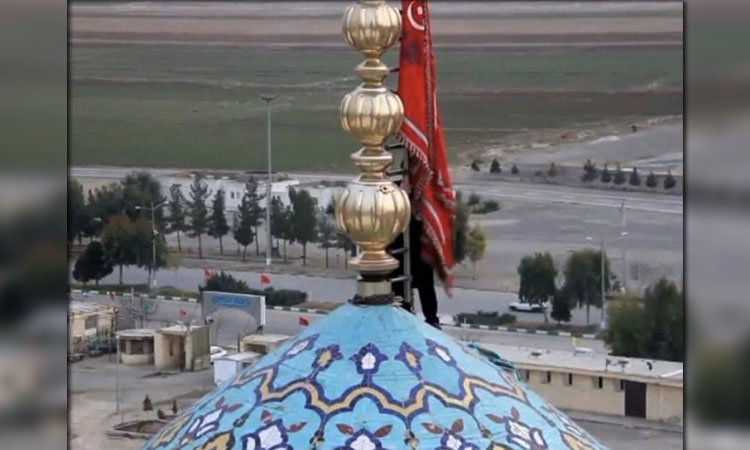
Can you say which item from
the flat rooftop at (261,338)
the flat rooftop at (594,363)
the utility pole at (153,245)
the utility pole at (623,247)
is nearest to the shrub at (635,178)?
the utility pole at (623,247)

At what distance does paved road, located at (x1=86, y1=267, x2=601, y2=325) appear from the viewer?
1249 inches

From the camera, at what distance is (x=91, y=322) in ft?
97.7

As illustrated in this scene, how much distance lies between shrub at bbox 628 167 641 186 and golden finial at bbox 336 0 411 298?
37224 mm

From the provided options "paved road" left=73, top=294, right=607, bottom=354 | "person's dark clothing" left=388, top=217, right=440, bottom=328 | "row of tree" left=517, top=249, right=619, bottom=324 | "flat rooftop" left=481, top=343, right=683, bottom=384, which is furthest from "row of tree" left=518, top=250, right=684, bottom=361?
"person's dark clothing" left=388, top=217, right=440, bottom=328

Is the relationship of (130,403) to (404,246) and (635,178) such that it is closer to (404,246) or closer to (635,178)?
(635,178)

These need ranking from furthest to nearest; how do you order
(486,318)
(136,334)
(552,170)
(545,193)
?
(552,170), (545,193), (486,318), (136,334)

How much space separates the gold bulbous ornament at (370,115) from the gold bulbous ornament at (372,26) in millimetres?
109

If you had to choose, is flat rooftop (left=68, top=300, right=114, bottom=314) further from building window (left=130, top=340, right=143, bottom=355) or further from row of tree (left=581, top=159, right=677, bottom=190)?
row of tree (left=581, top=159, right=677, bottom=190)

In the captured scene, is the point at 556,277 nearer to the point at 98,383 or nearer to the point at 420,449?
the point at 98,383

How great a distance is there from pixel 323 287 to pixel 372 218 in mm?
29636

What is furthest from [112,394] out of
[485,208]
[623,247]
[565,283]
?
[485,208]

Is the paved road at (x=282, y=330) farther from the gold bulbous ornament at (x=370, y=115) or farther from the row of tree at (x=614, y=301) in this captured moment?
the gold bulbous ornament at (x=370, y=115)

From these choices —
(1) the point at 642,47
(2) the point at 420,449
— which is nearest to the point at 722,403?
(2) the point at 420,449

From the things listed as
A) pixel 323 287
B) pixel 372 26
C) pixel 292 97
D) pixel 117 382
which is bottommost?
pixel 117 382
